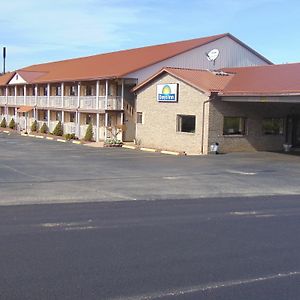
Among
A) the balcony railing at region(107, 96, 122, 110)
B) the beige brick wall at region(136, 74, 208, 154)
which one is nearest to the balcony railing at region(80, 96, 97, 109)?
the balcony railing at region(107, 96, 122, 110)

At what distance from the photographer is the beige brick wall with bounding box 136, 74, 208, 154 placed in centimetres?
3027

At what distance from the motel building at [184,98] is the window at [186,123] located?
6 cm

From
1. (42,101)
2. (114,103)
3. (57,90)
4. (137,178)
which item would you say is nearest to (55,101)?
(57,90)

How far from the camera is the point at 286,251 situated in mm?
7719

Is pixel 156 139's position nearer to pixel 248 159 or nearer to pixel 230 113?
pixel 230 113

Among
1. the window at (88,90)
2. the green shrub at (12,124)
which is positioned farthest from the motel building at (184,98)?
the green shrub at (12,124)

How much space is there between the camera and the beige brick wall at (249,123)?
29875mm

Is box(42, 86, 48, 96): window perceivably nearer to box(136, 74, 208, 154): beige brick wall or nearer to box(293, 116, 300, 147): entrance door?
box(136, 74, 208, 154): beige brick wall

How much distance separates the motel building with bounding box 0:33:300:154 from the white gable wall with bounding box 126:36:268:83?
74 mm

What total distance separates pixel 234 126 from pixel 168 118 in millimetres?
4227

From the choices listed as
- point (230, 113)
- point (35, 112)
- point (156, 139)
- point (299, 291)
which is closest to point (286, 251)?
point (299, 291)

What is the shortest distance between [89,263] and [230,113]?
968 inches

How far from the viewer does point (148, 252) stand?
24.4 feet

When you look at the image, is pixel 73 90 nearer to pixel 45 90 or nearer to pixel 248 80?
pixel 45 90
